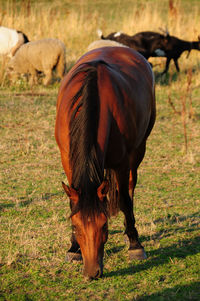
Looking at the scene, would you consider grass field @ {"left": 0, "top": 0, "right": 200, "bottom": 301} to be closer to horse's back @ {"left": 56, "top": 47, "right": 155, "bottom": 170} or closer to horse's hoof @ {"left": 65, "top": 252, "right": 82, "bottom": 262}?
horse's hoof @ {"left": 65, "top": 252, "right": 82, "bottom": 262}

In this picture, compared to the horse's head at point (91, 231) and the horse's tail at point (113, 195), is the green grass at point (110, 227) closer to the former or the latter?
the horse's tail at point (113, 195)

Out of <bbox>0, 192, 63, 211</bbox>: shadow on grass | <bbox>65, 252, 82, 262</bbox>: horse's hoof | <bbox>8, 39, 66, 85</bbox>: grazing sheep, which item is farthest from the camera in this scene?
<bbox>8, 39, 66, 85</bbox>: grazing sheep

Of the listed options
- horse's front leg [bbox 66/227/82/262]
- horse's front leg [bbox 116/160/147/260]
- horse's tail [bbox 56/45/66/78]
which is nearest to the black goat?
horse's tail [bbox 56/45/66/78]

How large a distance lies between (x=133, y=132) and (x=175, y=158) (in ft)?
9.95

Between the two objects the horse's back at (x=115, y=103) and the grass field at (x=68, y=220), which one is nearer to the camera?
the horse's back at (x=115, y=103)

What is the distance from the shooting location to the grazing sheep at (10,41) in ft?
38.0

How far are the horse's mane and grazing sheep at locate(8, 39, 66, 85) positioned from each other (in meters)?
7.37

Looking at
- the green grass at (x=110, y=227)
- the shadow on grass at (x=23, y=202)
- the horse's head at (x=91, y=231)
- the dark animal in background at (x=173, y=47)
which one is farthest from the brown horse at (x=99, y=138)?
the dark animal in background at (x=173, y=47)

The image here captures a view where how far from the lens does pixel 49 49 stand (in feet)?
34.2

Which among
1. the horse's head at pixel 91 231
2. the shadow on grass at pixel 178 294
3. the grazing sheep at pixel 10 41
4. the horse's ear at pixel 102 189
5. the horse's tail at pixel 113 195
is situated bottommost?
the grazing sheep at pixel 10 41

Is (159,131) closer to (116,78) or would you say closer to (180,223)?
(180,223)

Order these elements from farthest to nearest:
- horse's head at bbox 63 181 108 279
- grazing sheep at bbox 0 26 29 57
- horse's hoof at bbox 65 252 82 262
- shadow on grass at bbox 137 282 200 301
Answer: grazing sheep at bbox 0 26 29 57 → horse's hoof at bbox 65 252 82 262 → shadow on grass at bbox 137 282 200 301 → horse's head at bbox 63 181 108 279

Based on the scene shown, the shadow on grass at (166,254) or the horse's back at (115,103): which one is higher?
the horse's back at (115,103)

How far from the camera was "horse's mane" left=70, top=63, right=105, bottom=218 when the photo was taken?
9.16 ft
